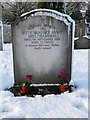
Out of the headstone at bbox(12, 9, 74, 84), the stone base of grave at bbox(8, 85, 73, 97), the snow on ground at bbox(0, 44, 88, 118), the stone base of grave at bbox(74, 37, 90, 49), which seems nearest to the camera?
the snow on ground at bbox(0, 44, 88, 118)

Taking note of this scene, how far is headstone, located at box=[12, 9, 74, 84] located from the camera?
11.6 feet

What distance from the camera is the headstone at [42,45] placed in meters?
3.54

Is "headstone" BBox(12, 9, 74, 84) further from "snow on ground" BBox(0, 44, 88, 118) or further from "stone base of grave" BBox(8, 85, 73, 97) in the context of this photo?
"snow on ground" BBox(0, 44, 88, 118)

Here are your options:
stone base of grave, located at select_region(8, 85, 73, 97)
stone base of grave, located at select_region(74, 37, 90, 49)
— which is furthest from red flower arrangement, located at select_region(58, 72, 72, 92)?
stone base of grave, located at select_region(74, 37, 90, 49)

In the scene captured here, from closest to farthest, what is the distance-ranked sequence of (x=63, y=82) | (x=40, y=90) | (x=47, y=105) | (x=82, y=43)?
(x=47, y=105)
(x=40, y=90)
(x=63, y=82)
(x=82, y=43)

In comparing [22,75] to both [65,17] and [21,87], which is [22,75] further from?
[65,17]

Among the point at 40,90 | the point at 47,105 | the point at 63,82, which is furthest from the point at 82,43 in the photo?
the point at 47,105

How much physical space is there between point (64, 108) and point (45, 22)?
181 cm

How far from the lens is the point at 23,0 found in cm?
1656

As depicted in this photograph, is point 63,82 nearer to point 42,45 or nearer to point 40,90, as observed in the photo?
point 40,90

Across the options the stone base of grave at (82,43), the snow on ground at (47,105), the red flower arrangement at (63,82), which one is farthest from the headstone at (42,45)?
the stone base of grave at (82,43)

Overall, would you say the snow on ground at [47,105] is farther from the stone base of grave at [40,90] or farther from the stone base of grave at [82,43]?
the stone base of grave at [82,43]

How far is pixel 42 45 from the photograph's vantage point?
371 centimetres

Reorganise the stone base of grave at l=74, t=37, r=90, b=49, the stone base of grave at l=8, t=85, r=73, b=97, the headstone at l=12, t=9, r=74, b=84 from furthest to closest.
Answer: the stone base of grave at l=74, t=37, r=90, b=49, the headstone at l=12, t=9, r=74, b=84, the stone base of grave at l=8, t=85, r=73, b=97
